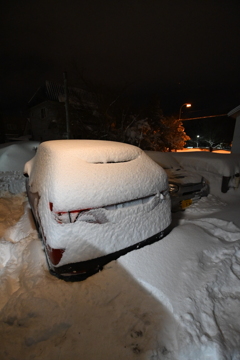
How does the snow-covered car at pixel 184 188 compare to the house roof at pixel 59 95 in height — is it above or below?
below

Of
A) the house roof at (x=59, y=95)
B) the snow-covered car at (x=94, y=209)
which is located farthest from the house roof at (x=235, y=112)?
the snow-covered car at (x=94, y=209)

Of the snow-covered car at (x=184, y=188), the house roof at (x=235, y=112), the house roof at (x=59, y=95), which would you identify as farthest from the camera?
the house roof at (x=59, y=95)

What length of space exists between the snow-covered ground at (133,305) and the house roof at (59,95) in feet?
41.0

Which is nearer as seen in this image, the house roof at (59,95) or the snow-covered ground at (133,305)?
the snow-covered ground at (133,305)

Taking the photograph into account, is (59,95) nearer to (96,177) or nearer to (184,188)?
(184,188)

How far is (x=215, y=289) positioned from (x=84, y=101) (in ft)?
52.5

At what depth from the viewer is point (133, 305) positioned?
1.65 meters

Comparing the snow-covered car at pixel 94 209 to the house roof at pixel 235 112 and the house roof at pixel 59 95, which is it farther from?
the house roof at pixel 59 95

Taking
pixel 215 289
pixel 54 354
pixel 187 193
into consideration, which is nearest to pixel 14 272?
pixel 54 354

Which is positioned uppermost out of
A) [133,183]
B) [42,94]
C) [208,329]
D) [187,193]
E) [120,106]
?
[42,94]

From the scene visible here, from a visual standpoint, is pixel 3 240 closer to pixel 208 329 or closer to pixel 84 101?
pixel 208 329

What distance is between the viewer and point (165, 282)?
1.77 metres

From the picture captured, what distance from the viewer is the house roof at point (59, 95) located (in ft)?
47.8

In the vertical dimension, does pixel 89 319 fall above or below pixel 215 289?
below
